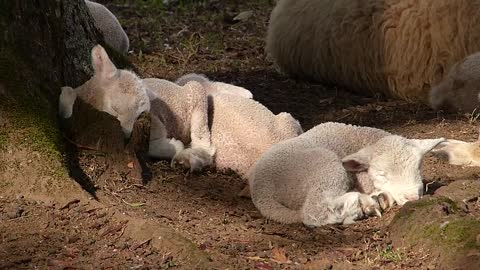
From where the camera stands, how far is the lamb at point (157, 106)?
15.5 feet

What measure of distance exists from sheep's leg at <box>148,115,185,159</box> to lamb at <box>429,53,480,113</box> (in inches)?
92.5

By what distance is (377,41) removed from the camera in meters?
7.11

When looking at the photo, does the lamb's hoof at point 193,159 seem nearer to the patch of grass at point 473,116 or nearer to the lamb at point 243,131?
the lamb at point 243,131

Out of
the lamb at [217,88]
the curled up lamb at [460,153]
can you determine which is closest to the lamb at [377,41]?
the curled up lamb at [460,153]

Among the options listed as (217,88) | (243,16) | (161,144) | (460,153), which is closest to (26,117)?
(161,144)

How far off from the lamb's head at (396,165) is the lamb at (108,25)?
324cm

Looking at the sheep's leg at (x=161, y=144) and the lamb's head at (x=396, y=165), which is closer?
the lamb's head at (x=396, y=165)

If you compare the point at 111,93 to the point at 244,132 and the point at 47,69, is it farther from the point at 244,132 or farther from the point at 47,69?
the point at 244,132

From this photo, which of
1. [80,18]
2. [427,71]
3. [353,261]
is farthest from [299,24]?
[353,261]

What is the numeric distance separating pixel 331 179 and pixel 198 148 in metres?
1.01

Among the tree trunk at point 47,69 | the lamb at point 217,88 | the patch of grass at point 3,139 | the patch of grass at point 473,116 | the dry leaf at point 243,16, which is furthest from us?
the dry leaf at point 243,16

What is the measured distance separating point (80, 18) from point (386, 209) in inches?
82.5

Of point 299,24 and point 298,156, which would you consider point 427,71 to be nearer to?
point 299,24

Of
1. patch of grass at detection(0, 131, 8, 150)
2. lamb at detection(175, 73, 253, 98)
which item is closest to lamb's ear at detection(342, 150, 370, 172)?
lamb at detection(175, 73, 253, 98)
